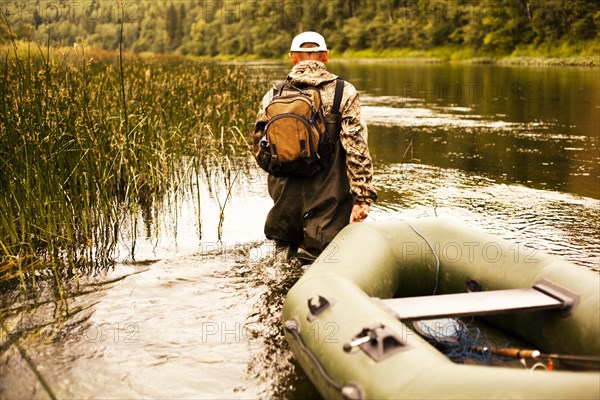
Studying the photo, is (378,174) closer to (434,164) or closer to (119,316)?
(434,164)

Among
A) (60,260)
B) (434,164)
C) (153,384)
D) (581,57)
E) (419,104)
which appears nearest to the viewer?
(153,384)

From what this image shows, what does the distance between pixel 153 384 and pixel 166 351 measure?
Answer: 0.32 m

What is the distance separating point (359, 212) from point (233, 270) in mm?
1085

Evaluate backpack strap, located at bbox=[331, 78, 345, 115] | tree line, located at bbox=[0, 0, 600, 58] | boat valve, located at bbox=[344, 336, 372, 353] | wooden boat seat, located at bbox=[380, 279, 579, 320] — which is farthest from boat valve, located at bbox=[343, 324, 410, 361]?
tree line, located at bbox=[0, 0, 600, 58]

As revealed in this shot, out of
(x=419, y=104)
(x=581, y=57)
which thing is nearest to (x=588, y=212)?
(x=419, y=104)

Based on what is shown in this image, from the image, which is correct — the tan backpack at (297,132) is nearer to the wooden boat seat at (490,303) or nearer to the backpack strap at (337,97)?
the backpack strap at (337,97)

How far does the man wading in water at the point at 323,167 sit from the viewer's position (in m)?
3.51

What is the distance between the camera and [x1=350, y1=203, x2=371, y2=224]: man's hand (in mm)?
3551

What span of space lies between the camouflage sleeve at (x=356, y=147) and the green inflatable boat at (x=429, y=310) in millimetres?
278

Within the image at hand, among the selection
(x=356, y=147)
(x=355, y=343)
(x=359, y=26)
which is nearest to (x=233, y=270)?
(x=356, y=147)

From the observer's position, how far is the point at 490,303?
8.44 feet

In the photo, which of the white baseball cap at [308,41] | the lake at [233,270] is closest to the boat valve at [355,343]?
the lake at [233,270]

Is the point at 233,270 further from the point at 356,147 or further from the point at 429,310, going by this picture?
the point at 429,310

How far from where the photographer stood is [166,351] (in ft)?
10.1
